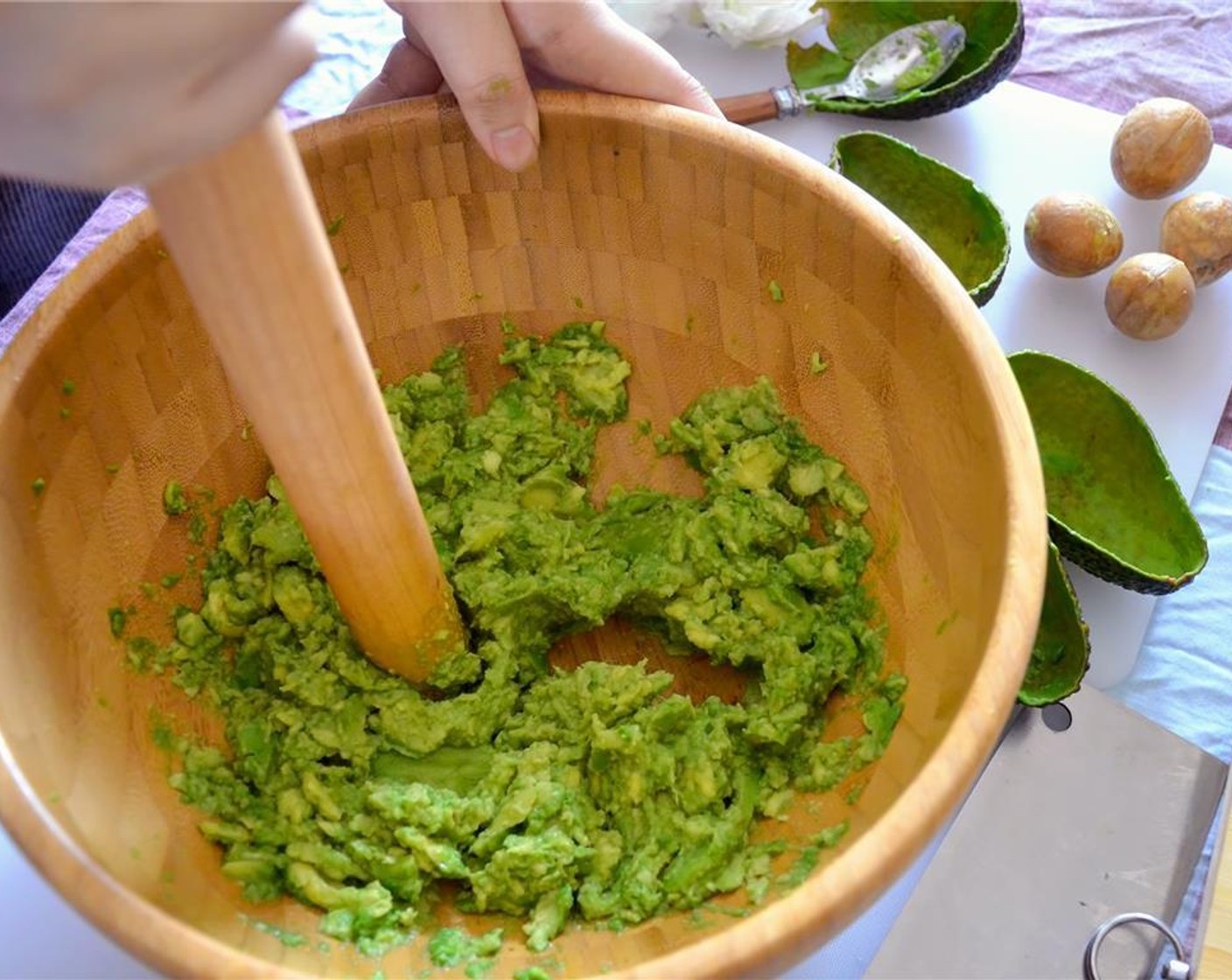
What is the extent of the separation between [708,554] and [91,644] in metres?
0.57

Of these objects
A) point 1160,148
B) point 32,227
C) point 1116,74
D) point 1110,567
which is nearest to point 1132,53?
point 1116,74

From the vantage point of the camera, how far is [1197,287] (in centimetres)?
161

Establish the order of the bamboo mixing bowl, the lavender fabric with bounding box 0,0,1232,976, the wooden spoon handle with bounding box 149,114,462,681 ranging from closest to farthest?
1. the wooden spoon handle with bounding box 149,114,462,681
2. the bamboo mixing bowl
3. the lavender fabric with bounding box 0,0,1232,976

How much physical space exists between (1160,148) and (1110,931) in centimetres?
99

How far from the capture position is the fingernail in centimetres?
117

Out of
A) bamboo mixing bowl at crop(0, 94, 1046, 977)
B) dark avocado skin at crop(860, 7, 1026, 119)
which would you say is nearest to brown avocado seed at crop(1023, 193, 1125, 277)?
dark avocado skin at crop(860, 7, 1026, 119)

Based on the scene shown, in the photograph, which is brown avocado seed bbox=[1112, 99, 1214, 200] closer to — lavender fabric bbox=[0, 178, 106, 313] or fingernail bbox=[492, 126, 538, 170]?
fingernail bbox=[492, 126, 538, 170]

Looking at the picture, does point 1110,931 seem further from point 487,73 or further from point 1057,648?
point 487,73

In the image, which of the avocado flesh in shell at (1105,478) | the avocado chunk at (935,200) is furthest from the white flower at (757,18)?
the avocado flesh in shell at (1105,478)

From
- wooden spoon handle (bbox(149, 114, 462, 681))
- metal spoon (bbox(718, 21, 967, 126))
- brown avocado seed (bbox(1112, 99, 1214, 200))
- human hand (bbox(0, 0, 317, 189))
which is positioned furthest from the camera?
metal spoon (bbox(718, 21, 967, 126))

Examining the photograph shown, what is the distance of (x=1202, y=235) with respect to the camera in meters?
1.55

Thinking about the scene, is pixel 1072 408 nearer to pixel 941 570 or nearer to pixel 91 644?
pixel 941 570

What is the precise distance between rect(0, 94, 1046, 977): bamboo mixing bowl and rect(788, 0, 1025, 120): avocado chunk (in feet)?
2.04

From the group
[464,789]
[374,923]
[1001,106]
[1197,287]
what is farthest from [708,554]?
[1001,106]
